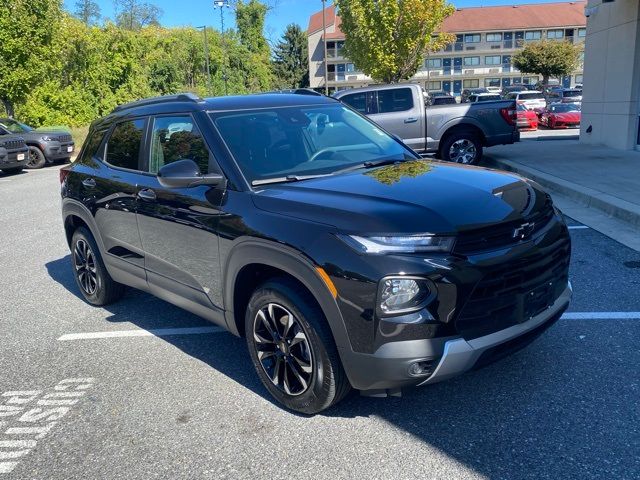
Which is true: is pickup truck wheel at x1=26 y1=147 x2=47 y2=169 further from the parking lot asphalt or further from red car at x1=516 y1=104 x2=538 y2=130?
red car at x1=516 y1=104 x2=538 y2=130

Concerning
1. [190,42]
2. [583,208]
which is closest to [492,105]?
[583,208]

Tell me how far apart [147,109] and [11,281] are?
130 inches

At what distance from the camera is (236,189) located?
11.7ft

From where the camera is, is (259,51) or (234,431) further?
(259,51)

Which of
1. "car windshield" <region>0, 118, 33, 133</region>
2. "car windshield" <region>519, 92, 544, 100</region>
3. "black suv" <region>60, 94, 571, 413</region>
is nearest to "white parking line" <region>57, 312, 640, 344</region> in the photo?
"black suv" <region>60, 94, 571, 413</region>

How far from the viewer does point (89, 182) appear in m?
5.10

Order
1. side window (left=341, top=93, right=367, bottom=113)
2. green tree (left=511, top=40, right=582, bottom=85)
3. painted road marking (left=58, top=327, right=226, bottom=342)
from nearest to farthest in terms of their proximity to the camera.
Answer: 1. painted road marking (left=58, top=327, right=226, bottom=342)
2. side window (left=341, top=93, right=367, bottom=113)
3. green tree (left=511, top=40, right=582, bottom=85)

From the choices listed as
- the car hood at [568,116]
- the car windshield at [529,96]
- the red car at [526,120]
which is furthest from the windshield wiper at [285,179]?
the car windshield at [529,96]

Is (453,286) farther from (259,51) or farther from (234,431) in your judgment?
(259,51)

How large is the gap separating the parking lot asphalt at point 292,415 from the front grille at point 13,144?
1445 centimetres

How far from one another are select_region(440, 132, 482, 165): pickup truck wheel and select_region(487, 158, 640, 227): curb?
1.52 metres

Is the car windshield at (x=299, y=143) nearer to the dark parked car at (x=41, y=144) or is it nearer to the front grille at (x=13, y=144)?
the front grille at (x=13, y=144)

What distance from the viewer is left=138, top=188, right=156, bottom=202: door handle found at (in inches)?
165

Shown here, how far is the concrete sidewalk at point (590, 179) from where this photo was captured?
7.41 meters
